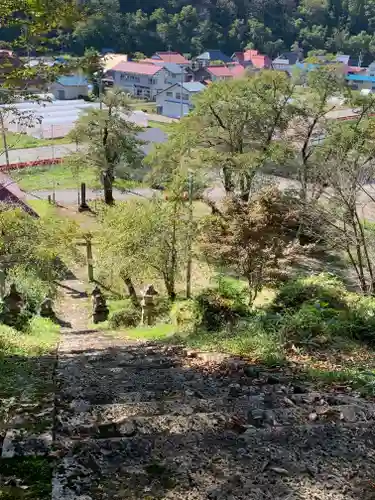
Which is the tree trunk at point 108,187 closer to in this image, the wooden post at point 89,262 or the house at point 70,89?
the wooden post at point 89,262

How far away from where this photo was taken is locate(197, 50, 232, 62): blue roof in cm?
7445

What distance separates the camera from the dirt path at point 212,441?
3270 mm

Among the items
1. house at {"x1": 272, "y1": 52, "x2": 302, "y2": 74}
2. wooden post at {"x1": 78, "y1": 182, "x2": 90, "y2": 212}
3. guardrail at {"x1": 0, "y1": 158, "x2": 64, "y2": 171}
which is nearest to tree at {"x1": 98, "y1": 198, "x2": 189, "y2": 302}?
wooden post at {"x1": 78, "y1": 182, "x2": 90, "y2": 212}

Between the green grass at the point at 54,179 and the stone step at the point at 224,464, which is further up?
the stone step at the point at 224,464

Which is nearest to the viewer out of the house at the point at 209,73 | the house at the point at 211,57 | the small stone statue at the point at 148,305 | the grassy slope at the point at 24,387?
the grassy slope at the point at 24,387

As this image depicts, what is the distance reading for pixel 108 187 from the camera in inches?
1033

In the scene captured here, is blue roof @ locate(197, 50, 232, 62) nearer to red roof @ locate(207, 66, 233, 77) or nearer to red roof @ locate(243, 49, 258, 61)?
red roof @ locate(243, 49, 258, 61)

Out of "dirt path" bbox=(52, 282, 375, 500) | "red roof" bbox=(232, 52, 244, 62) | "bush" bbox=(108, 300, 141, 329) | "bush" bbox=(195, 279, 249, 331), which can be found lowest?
"bush" bbox=(108, 300, 141, 329)

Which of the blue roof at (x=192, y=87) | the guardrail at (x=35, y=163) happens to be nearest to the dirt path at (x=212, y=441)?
the guardrail at (x=35, y=163)

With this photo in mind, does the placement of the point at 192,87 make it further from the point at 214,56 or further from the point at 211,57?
the point at 214,56

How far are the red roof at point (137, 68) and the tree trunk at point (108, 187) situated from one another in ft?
118

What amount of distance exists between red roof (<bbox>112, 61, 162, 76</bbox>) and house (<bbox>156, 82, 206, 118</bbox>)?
8516 mm

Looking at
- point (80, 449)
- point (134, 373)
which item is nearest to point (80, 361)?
point (134, 373)

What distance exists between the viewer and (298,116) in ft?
71.5
